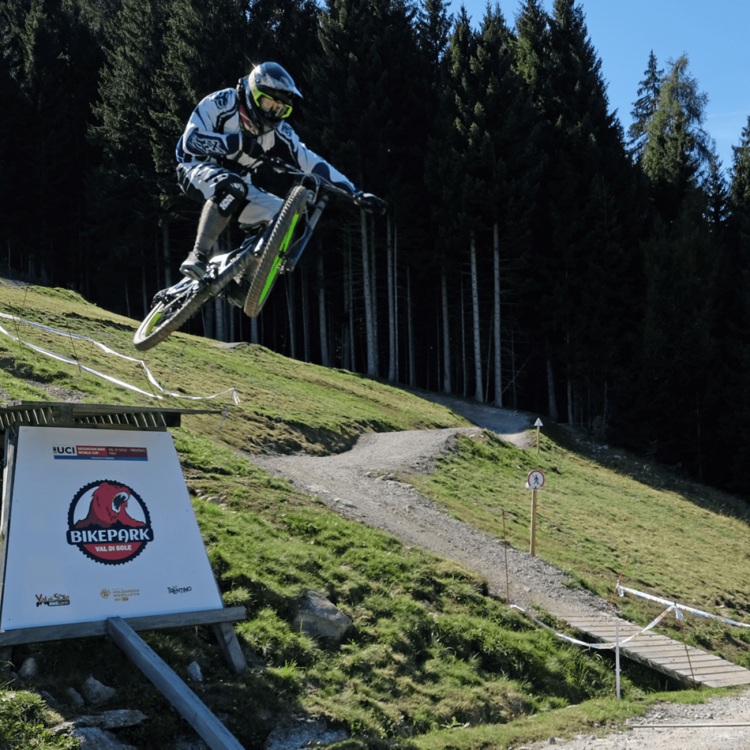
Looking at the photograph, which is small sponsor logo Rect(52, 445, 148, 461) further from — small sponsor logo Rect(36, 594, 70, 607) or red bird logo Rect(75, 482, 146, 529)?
small sponsor logo Rect(36, 594, 70, 607)

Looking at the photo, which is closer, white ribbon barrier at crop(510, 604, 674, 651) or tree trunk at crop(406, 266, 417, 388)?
white ribbon barrier at crop(510, 604, 674, 651)

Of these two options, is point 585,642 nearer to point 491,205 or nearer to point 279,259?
point 279,259

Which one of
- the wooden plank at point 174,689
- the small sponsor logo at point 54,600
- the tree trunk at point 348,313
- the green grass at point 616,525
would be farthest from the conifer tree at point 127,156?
the wooden plank at point 174,689

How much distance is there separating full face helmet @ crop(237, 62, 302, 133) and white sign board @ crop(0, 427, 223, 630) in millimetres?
4003

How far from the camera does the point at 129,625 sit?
8086 mm

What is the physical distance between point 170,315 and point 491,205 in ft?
98.6

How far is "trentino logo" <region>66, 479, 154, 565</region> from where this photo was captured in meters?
8.41

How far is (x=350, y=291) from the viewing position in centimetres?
4150

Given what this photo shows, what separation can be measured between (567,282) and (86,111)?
31211 mm

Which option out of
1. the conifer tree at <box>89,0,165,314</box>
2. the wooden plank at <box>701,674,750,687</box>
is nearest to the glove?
the wooden plank at <box>701,674,750,687</box>

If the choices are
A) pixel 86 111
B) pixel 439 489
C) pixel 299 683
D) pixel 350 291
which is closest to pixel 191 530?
pixel 299 683

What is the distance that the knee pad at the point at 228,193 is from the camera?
712 centimetres

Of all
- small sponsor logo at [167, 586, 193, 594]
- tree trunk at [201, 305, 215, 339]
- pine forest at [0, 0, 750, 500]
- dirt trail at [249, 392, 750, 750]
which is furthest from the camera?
tree trunk at [201, 305, 215, 339]

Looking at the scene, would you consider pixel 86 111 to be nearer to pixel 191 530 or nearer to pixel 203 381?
Answer: pixel 203 381
